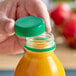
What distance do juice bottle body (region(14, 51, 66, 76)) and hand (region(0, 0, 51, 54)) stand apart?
8 cm

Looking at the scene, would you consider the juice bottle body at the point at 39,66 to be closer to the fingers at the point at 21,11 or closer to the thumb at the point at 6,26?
the thumb at the point at 6,26

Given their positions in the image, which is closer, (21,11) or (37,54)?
(37,54)

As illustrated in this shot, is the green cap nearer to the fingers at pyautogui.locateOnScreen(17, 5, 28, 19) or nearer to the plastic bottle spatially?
the plastic bottle

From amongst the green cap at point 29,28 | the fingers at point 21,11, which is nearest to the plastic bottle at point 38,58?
the green cap at point 29,28

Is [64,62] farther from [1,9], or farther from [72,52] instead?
[1,9]

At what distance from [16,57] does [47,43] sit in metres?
0.86

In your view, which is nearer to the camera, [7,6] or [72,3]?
[7,6]

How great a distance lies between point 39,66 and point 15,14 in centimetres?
24

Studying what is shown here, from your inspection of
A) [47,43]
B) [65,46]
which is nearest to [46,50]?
[47,43]

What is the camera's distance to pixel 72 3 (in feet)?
7.04

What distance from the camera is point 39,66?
63 centimetres

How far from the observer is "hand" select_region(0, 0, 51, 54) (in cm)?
69

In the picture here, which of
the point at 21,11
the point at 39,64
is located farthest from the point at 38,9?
the point at 39,64

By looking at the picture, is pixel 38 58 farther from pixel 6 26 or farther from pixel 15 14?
pixel 15 14
